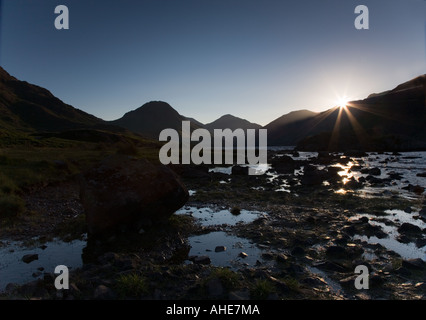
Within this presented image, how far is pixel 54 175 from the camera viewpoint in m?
27.0

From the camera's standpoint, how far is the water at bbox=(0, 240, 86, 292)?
8.53 m

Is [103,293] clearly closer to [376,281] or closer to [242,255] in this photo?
[242,255]

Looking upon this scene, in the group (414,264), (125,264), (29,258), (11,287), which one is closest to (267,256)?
(414,264)

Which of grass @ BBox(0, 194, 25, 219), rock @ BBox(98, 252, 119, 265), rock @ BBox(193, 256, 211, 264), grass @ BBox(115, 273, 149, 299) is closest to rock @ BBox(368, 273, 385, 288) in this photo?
rock @ BBox(193, 256, 211, 264)

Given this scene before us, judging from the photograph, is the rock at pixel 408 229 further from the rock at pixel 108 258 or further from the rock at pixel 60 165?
the rock at pixel 60 165

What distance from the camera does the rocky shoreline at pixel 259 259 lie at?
7.29 meters

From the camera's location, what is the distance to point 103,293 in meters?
7.02

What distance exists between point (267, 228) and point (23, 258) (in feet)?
38.2

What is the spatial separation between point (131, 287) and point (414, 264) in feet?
33.0

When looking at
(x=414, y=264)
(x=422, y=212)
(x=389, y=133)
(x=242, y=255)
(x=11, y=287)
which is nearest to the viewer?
(x=11, y=287)

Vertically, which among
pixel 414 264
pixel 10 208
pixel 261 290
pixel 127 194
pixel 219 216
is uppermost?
pixel 127 194

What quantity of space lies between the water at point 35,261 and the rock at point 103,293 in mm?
3027

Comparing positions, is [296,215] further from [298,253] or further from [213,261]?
[213,261]
